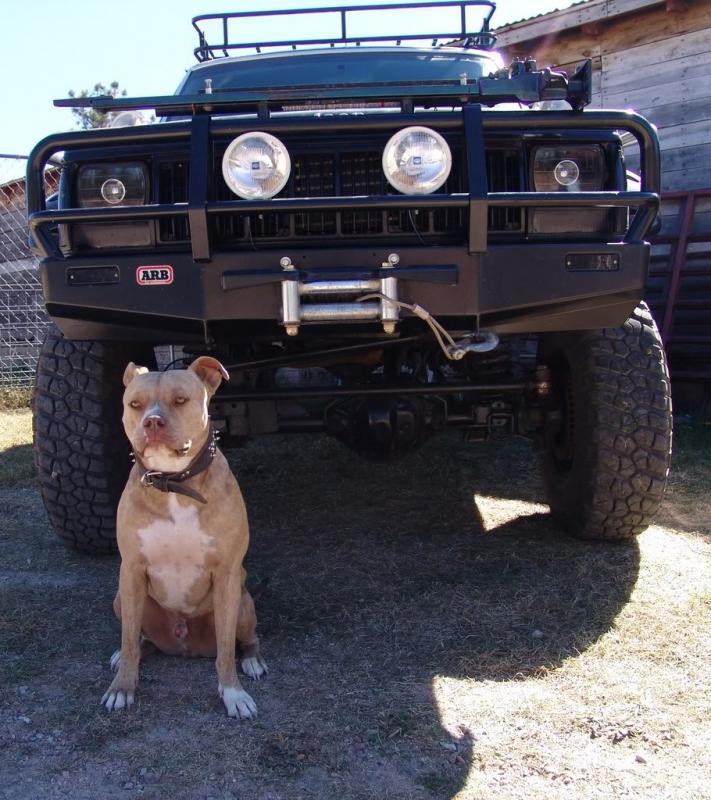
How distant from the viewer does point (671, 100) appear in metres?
7.76

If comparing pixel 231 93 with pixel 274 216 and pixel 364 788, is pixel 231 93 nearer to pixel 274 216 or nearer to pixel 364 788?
pixel 274 216

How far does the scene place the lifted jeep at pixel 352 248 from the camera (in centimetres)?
271

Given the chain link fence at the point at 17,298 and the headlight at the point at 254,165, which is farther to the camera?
the chain link fence at the point at 17,298

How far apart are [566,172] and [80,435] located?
86.7 inches

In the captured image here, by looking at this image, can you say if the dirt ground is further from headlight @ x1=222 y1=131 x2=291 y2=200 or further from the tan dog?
headlight @ x1=222 y1=131 x2=291 y2=200

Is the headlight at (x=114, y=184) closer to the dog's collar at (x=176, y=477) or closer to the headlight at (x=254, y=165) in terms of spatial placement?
the headlight at (x=254, y=165)

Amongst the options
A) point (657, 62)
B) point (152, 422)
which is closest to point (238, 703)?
point (152, 422)

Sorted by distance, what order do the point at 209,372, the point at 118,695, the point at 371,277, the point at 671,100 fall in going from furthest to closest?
the point at 671,100 < the point at 371,277 < the point at 209,372 < the point at 118,695

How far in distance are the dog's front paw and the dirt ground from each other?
36mm

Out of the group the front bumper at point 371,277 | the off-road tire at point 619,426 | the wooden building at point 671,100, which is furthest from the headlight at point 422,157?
the wooden building at point 671,100

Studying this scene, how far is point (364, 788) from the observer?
76.6 inches

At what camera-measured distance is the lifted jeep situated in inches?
107

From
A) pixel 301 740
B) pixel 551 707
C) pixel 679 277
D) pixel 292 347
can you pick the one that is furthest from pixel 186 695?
pixel 679 277

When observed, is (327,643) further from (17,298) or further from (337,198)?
(17,298)
